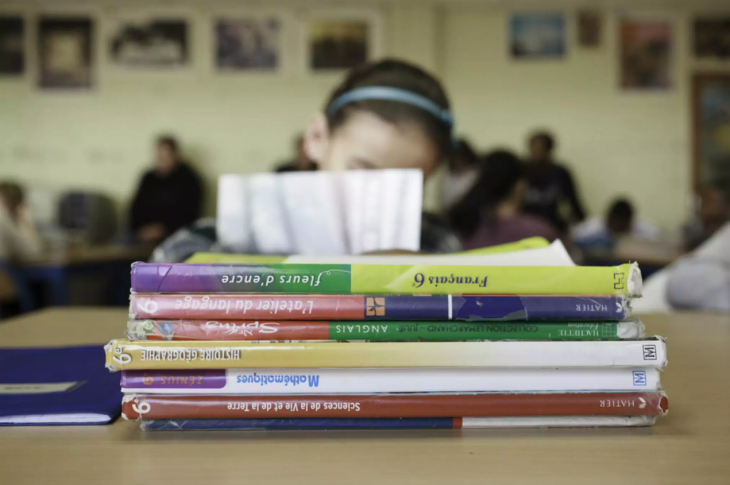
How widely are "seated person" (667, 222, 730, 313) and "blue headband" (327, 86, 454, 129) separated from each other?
1.97 feet

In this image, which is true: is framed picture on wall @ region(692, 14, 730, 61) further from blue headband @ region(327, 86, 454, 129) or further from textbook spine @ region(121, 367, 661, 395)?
textbook spine @ region(121, 367, 661, 395)

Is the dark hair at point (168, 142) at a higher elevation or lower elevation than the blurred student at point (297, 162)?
higher

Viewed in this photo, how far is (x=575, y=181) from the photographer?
4.86 meters

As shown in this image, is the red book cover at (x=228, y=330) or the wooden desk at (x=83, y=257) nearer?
the red book cover at (x=228, y=330)

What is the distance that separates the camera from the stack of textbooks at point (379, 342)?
0.36 metres

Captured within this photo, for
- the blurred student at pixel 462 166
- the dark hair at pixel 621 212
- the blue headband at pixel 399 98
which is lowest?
the dark hair at pixel 621 212

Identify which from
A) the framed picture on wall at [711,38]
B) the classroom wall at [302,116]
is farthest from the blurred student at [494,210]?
the framed picture on wall at [711,38]

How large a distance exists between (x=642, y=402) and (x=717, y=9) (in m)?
5.68

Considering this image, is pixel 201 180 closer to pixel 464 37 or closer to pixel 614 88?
pixel 464 37

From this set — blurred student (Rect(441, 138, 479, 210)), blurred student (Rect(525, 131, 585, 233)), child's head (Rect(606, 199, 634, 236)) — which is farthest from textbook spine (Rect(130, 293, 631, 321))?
blurred student (Rect(525, 131, 585, 233))

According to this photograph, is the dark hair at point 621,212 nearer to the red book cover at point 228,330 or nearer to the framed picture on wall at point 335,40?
the framed picture on wall at point 335,40

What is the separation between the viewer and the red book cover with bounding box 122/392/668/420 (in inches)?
14.5

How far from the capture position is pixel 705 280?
3.76 ft

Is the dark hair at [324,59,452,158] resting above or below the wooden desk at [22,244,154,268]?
above
